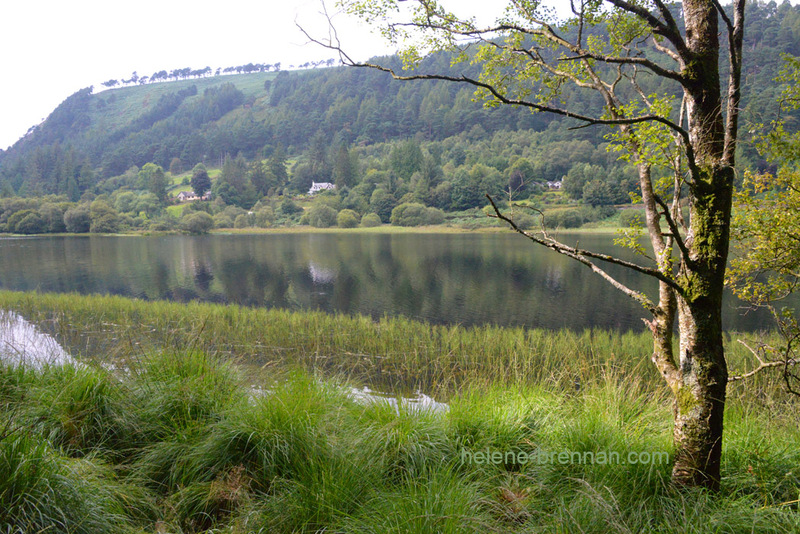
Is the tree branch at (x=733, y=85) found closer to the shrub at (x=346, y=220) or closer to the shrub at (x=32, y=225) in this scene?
the shrub at (x=346, y=220)

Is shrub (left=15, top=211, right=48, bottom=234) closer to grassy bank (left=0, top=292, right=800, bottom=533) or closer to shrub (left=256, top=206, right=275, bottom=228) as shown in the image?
shrub (left=256, top=206, right=275, bottom=228)

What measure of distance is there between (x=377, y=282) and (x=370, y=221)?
181 ft

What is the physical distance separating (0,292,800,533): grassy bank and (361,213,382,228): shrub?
7225cm

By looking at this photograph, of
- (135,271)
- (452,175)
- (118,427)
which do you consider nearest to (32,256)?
(135,271)

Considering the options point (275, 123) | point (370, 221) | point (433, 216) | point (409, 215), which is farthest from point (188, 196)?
point (275, 123)

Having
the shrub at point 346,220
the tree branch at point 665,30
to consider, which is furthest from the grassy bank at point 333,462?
the shrub at point 346,220

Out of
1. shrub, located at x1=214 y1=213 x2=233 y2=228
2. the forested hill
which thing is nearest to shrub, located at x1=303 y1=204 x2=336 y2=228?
shrub, located at x1=214 y1=213 x2=233 y2=228

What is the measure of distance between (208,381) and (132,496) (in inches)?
65.6

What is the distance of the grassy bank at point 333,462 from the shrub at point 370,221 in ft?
237

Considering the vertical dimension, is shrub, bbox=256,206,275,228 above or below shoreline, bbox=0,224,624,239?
above

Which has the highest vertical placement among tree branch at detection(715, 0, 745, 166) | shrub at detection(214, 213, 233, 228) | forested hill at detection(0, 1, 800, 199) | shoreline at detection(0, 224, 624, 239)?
forested hill at detection(0, 1, 800, 199)

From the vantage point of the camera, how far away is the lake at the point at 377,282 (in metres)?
16.9

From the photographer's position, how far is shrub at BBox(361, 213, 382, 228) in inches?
3048

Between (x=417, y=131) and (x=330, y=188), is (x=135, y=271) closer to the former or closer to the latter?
(x=330, y=188)
